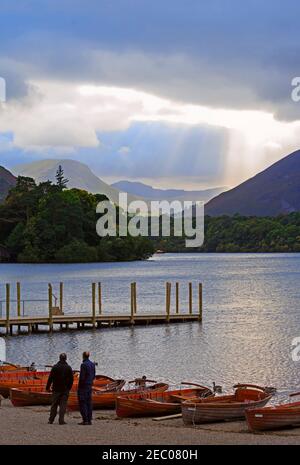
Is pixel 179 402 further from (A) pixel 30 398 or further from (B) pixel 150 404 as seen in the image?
(A) pixel 30 398

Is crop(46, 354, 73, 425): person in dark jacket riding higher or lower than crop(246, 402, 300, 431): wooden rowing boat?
higher

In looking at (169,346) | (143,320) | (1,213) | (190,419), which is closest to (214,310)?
(143,320)

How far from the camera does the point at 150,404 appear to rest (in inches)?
1070

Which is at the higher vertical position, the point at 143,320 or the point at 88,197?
the point at 88,197

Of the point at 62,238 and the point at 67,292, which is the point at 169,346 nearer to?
the point at 67,292

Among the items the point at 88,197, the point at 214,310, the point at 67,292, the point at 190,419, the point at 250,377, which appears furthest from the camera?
the point at 88,197

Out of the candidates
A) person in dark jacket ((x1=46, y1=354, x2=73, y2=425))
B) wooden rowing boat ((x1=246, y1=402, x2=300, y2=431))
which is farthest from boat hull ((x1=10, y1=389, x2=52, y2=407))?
wooden rowing boat ((x1=246, y1=402, x2=300, y2=431))

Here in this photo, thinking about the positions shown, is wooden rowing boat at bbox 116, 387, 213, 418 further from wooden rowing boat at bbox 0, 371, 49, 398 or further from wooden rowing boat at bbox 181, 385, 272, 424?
wooden rowing boat at bbox 0, 371, 49, 398

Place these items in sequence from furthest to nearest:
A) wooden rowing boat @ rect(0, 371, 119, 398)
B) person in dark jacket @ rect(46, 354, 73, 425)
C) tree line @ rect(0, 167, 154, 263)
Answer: tree line @ rect(0, 167, 154, 263) < wooden rowing boat @ rect(0, 371, 119, 398) < person in dark jacket @ rect(46, 354, 73, 425)

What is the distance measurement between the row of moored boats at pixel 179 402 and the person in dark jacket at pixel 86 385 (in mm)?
2936

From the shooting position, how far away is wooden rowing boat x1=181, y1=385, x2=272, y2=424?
Result: 2570 cm

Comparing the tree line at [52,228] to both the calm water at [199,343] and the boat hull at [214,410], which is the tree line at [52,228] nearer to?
the calm water at [199,343]

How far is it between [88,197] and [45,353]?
148260mm
